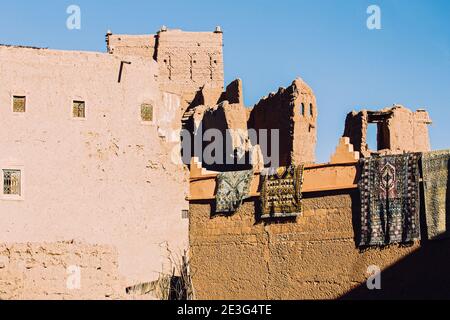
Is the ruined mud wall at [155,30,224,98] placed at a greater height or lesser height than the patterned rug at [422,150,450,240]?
greater

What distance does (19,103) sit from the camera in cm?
2931

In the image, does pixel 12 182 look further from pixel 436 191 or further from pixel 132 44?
pixel 132 44

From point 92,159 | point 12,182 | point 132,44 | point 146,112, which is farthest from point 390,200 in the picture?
point 132,44

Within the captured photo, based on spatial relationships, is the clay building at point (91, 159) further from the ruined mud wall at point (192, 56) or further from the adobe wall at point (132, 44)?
the adobe wall at point (132, 44)

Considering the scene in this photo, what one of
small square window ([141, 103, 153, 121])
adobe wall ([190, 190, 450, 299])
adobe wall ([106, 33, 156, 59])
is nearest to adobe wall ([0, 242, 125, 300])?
adobe wall ([190, 190, 450, 299])

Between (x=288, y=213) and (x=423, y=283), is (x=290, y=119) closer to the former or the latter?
(x=288, y=213)

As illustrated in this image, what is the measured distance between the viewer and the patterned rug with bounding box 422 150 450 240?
86.1 feet

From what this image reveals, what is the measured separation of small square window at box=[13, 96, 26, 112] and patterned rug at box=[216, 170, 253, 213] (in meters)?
5.51

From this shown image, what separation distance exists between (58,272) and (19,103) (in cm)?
748

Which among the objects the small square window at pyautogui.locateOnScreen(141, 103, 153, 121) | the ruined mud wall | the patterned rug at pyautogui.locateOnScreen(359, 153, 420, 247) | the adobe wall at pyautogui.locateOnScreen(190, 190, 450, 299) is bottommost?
the adobe wall at pyautogui.locateOnScreen(190, 190, 450, 299)

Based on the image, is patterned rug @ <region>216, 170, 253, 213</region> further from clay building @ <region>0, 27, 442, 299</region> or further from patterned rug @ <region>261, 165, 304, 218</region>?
patterned rug @ <region>261, 165, 304, 218</region>

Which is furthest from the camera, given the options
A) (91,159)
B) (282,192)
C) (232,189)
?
(232,189)
